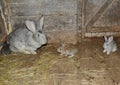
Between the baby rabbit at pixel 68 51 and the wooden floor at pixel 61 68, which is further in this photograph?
the baby rabbit at pixel 68 51

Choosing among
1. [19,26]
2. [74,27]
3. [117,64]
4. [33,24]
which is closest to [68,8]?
[74,27]

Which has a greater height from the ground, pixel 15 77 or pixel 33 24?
pixel 33 24

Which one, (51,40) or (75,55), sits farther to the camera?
(51,40)

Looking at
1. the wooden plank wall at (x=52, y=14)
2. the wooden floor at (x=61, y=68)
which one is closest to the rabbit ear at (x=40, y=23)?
the wooden plank wall at (x=52, y=14)

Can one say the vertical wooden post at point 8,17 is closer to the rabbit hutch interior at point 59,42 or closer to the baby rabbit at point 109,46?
the rabbit hutch interior at point 59,42

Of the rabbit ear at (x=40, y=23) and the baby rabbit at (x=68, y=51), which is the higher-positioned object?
the rabbit ear at (x=40, y=23)

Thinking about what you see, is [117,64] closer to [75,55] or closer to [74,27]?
[75,55]

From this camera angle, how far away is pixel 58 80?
2959 millimetres

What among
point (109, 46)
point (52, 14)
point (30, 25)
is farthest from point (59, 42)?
point (109, 46)

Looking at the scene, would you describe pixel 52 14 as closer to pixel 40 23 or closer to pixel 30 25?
pixel 40 23

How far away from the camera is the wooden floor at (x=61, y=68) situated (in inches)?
116

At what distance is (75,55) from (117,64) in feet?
2.07

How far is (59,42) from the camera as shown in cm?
381

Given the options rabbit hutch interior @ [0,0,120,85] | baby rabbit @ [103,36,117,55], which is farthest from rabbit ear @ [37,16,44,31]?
baby rabbit @ [103,36,117,55]
